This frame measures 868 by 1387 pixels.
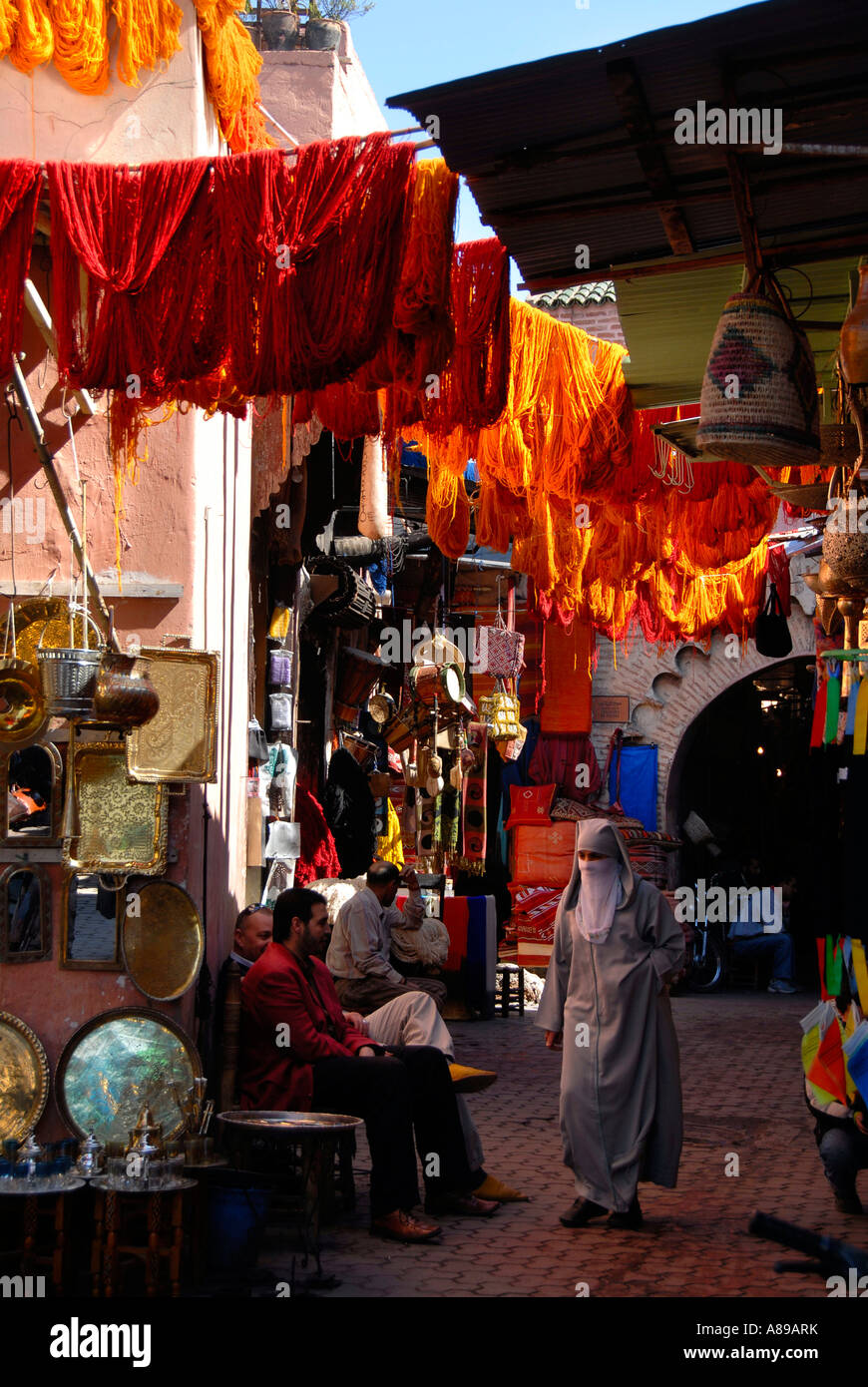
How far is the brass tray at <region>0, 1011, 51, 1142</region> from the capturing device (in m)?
5.23

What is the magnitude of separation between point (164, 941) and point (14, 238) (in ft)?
8.14

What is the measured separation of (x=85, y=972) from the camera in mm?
5402

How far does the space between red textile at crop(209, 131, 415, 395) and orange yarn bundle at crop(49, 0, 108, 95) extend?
4.41 ft

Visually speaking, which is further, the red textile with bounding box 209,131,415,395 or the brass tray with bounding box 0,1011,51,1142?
the brass tray with bounding box 0,1011,51,1142

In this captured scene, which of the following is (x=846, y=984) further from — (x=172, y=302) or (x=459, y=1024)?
(x=459, y=1024)

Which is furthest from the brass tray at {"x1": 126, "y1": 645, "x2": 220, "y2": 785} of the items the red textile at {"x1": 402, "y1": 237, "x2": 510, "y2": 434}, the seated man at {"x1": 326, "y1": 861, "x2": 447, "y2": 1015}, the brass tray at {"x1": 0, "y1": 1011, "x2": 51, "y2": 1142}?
the seated man at {"x1": 326, "y1": 861, "x2": 447, "y2": 1015}

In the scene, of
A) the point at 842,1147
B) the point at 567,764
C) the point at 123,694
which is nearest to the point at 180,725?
the point at 123,694

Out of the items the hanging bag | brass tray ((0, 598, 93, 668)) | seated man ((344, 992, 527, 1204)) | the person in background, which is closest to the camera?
brass tray ((0, 598, 93, 668))

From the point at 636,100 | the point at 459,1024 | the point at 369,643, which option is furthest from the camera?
the point at 369,643

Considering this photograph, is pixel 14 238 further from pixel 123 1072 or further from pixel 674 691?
pixel 674 691

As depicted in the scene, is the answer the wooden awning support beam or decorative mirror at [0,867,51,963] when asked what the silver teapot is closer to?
decorative mirror at [0,867,51,963]

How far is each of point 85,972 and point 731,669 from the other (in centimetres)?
1185

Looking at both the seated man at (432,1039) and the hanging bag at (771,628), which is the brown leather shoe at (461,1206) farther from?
the hanging bag at (771,628)

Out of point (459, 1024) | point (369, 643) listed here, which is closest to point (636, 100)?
point (459, 1024)
